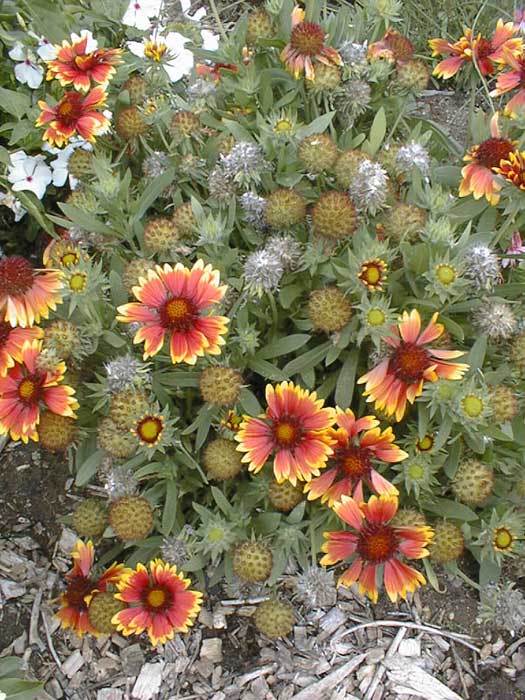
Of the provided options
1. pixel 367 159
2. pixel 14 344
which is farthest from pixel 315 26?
pixel 14 344

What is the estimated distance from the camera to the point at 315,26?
2.44m

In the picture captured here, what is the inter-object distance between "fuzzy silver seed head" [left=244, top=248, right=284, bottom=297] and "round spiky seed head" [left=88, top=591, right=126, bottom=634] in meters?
0.92

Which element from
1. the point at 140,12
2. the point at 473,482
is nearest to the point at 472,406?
the point at 473,482

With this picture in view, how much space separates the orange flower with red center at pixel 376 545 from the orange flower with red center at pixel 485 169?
0.90 m

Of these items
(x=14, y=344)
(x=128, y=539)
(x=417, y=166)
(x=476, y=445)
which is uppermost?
(x=417, y=166)

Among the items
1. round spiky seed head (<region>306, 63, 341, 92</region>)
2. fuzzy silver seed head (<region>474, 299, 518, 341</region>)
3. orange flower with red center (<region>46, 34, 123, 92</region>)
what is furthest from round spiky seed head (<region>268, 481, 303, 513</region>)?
orange flower with red center (<region>46, 34, 123, 92</region>)

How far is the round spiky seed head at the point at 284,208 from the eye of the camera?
222 centimetres

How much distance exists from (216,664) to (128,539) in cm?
47

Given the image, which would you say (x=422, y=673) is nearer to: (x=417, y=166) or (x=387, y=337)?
(x=387, y=337)

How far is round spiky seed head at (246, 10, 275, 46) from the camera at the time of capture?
2.60m

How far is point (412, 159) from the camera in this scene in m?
2.35

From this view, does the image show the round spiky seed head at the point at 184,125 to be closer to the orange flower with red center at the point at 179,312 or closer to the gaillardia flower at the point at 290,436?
the orange flower with red center at the point at 179,312

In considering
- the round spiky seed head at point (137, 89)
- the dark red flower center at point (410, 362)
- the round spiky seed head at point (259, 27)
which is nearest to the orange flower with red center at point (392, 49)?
the round spiky seed head at point (259, 27)

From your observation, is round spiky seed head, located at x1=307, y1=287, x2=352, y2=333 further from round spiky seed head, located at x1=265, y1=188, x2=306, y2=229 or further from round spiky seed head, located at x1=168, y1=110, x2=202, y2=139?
round spiky seed head, located at x1=168, y1=110, x2=202, y2=139
